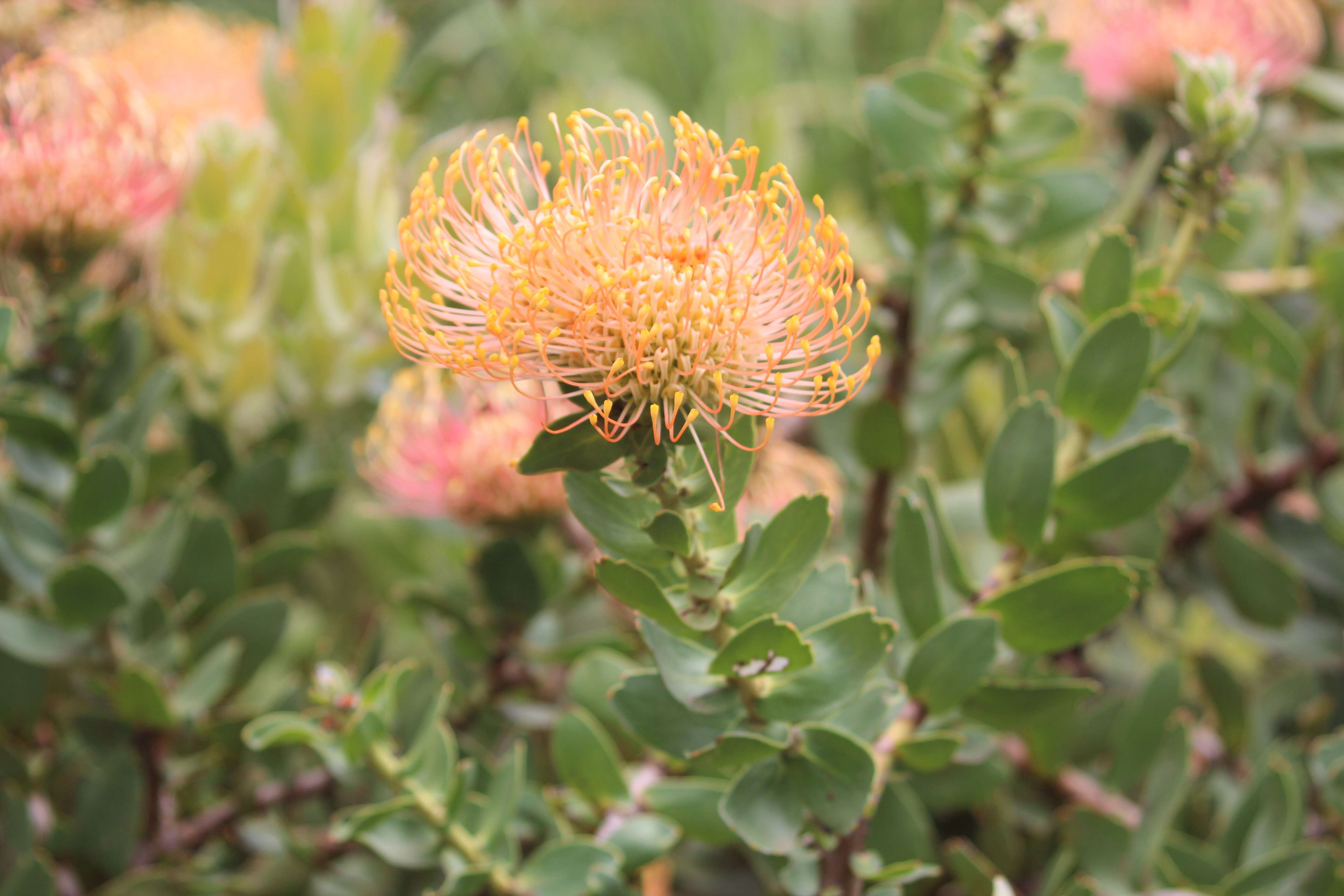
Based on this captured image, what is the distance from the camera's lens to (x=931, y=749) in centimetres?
32

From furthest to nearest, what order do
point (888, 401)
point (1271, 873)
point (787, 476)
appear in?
point (787, 476)
point (888, 401)
point (1271, 873)

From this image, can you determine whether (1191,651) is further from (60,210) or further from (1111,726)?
(60,210)

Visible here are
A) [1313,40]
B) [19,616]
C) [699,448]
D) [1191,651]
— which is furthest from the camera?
[1313,40]

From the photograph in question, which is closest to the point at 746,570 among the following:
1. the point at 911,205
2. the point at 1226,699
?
the point at 911,205

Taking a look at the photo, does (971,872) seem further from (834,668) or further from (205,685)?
(205,685)

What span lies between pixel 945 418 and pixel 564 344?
1.08ft

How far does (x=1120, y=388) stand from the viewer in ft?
1.10

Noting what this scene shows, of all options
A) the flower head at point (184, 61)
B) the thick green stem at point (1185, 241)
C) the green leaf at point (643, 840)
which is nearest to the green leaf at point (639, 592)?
the green leaf at point (643, 840)

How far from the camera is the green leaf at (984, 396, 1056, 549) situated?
33cm

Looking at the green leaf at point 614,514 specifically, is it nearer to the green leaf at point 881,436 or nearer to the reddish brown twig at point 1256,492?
the green leaf at point 881,436

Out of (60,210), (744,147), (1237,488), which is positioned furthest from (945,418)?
(60,210)

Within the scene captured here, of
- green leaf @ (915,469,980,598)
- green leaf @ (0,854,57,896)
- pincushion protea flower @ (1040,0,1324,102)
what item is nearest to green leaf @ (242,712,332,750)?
green leaf @ (0,854,57,896)

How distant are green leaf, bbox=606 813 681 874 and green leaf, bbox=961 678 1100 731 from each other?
11cm

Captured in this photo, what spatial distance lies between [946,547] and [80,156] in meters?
0.40
